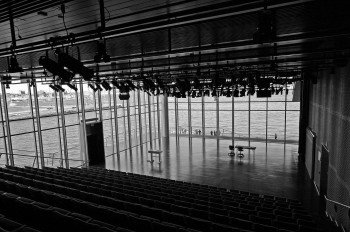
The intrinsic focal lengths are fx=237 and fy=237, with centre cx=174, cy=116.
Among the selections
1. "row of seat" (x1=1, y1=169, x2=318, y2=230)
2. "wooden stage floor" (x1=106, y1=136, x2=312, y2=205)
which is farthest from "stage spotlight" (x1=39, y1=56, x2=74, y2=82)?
"wooden stage floor" (x1=106, y1=136, x2=312, y2=205)

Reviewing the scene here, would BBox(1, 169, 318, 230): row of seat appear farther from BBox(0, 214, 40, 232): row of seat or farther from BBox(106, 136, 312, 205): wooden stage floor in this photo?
→ BBox(106, 136, 312, 205): wooden stage floor

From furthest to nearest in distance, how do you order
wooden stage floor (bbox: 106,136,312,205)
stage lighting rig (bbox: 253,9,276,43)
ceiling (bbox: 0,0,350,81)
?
wooden stage floor (bbox: 106,136,312,205) → ceiling (bbox: 0,0,350,81) → stage lighting rig (bbox: 253,9,276,43)

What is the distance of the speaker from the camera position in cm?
1467

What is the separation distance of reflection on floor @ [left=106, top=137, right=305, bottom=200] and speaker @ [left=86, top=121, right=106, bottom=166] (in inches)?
28.5

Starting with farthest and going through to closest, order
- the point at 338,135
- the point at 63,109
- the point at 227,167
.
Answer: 1. the point at 227,167
2. the point at 63,109
3. the point at 338,135

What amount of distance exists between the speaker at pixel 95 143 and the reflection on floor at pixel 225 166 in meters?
0.72

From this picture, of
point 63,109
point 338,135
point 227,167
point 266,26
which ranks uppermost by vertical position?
point 266,26

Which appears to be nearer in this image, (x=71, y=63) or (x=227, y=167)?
(x=71, y=63)

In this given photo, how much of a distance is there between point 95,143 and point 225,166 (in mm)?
8086

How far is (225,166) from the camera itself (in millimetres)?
13812

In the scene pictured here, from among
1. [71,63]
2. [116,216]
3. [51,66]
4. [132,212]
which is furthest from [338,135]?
[51,66]

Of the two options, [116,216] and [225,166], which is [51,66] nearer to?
[116,216]

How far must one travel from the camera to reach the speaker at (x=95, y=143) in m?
14.7

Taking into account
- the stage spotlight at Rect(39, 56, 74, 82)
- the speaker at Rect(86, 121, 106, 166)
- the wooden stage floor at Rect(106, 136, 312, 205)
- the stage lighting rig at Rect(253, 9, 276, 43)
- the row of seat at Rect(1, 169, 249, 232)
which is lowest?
the wooden stage floor at Rect(106, 136, 312, 205)
